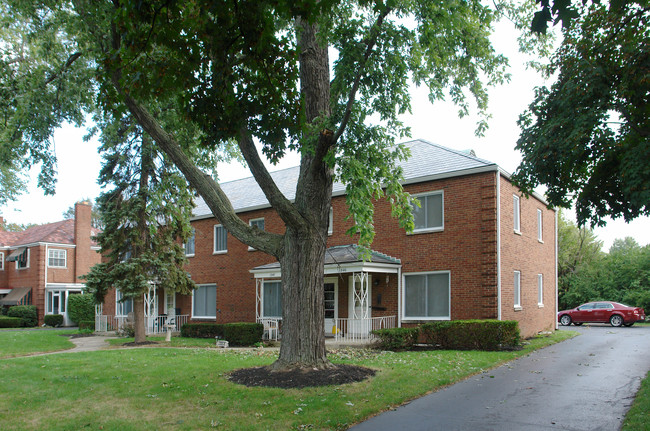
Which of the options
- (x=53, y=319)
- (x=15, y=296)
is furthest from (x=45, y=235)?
(x=53, y=319)

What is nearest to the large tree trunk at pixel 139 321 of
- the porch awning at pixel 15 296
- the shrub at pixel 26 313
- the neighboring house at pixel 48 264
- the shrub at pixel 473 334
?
the shrub at pixel 473 334

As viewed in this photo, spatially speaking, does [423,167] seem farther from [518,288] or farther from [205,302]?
[205,302]

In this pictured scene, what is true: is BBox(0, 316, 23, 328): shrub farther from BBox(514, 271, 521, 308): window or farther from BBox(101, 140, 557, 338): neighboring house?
BBox(514, 271, 521, 308): window

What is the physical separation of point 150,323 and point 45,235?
64.9 feet

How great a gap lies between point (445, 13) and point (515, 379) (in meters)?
7.37

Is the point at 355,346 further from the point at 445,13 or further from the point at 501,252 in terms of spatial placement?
the point at 445,13

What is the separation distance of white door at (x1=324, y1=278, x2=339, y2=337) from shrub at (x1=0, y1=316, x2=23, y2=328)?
26651 millimetres

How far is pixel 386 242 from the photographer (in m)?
19.9

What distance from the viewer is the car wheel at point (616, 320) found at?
26734 mm

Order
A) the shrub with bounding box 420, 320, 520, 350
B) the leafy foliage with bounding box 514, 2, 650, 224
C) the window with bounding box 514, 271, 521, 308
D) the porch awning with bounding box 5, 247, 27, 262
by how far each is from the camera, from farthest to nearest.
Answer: the porch awning with bounding box 5, 247, 27, 262 → the window with bounding box 514, 271, 521, 308 → the shrub with bounding box 420, 320, 520, 350 → the leafy foliage with bounding box 514, 2, 650, 224

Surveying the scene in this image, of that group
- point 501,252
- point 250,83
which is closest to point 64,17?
point 250,83

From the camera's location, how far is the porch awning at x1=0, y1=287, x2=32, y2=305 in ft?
131

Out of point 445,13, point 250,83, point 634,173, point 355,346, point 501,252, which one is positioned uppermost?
point 445,13

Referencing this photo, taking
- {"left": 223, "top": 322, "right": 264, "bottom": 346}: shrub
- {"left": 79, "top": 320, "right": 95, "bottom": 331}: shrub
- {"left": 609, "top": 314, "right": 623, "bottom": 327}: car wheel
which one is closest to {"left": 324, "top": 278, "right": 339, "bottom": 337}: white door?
{"left": 223, "top": 322, "right": 264, "bottom": 346}: shrub
